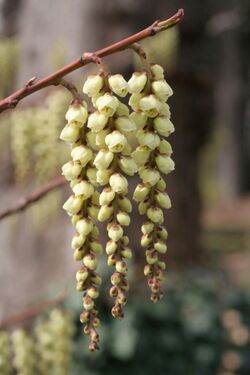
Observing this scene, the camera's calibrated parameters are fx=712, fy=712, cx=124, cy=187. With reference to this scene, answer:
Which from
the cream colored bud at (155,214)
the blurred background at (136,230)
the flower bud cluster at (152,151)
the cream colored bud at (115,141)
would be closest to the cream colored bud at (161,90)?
the flower bud cluster at (152,151)

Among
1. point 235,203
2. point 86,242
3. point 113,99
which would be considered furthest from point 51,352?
point 235,203

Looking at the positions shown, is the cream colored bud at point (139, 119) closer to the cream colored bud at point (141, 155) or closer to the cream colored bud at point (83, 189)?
the cream colored bud at point (141, 155)

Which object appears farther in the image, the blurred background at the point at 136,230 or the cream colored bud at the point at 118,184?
the blurred background at the point at 136,230

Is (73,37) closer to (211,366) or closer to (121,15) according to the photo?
(121,15)

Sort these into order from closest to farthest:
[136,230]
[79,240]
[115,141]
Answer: [115,141]
[79,240]
[136,230]

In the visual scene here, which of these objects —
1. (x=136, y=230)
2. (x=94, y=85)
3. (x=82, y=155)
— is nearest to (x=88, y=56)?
(x=94, y=85)

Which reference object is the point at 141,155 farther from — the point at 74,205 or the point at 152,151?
the point at 74,205
